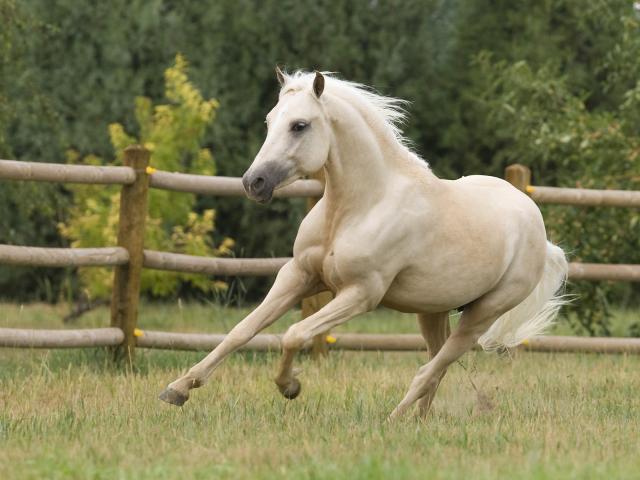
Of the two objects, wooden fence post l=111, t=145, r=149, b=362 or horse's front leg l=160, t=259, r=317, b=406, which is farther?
wooden fence post l=111, t=145, r=149, b=362

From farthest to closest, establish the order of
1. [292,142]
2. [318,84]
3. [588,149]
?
[588,149] → [318,84] → [292,142]

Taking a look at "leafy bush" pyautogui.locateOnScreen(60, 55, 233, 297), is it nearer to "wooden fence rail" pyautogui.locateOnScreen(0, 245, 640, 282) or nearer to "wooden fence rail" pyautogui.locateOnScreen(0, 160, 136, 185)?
"wooden fence rail" pyautogui.locateOnScreen(0, 245, 640, 282)

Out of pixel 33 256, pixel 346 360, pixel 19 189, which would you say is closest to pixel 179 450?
pixel 33 256

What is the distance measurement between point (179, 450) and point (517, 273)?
2271 mm

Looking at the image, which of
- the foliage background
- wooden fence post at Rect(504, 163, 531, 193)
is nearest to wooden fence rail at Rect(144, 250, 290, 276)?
wooden fence post at Rect(504, 163, 531, 193)

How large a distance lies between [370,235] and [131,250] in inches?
112

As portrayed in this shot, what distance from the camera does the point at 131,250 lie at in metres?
8.33

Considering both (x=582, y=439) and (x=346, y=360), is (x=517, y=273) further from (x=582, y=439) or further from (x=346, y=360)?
(x=346, y=360)

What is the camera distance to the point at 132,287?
8328mm

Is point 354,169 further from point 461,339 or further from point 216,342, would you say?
point 216,342

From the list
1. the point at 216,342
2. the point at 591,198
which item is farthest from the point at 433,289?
the point at 591,198

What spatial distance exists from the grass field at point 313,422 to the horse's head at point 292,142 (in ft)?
3.56

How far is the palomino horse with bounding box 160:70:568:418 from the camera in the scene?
582 cm

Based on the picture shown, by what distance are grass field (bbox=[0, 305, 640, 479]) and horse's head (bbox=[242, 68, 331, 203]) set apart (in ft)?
3.56
